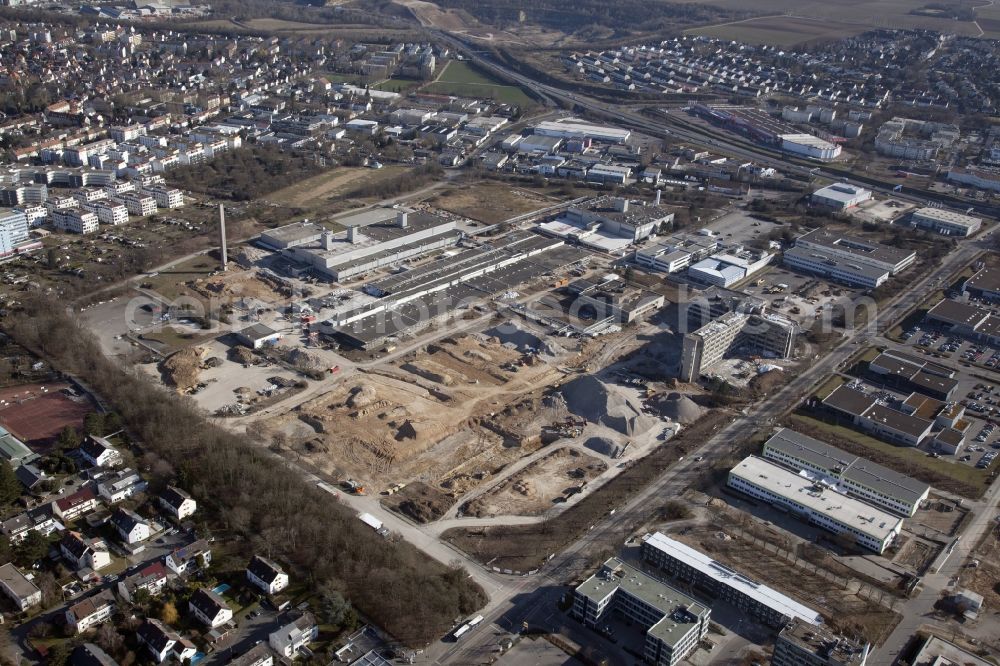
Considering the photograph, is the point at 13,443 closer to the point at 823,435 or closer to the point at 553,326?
the point at 553,326

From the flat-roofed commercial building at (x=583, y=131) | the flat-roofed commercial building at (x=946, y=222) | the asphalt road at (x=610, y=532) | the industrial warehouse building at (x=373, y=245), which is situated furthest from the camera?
the flat-roofed commercial building at (x=583, y=131)

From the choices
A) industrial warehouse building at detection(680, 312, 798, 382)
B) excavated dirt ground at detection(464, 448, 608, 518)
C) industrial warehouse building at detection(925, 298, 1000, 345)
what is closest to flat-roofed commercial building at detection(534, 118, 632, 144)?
industrial warehouse building at detection(925, 298, 1000, 345)

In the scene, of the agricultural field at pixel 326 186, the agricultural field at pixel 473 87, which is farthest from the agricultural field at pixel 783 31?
Answer: the agricultural field at pixel 326 186

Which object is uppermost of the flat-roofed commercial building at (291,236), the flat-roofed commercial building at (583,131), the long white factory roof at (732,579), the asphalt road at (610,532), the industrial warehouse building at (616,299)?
the flat-roofed commercial building at (583,131)

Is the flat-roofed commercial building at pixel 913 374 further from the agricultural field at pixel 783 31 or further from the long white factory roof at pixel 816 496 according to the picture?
the agricultural field at pixel 783 31

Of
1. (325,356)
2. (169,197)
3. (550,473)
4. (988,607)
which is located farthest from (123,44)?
(988,607)

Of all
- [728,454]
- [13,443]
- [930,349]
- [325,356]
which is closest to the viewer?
[13,443]
